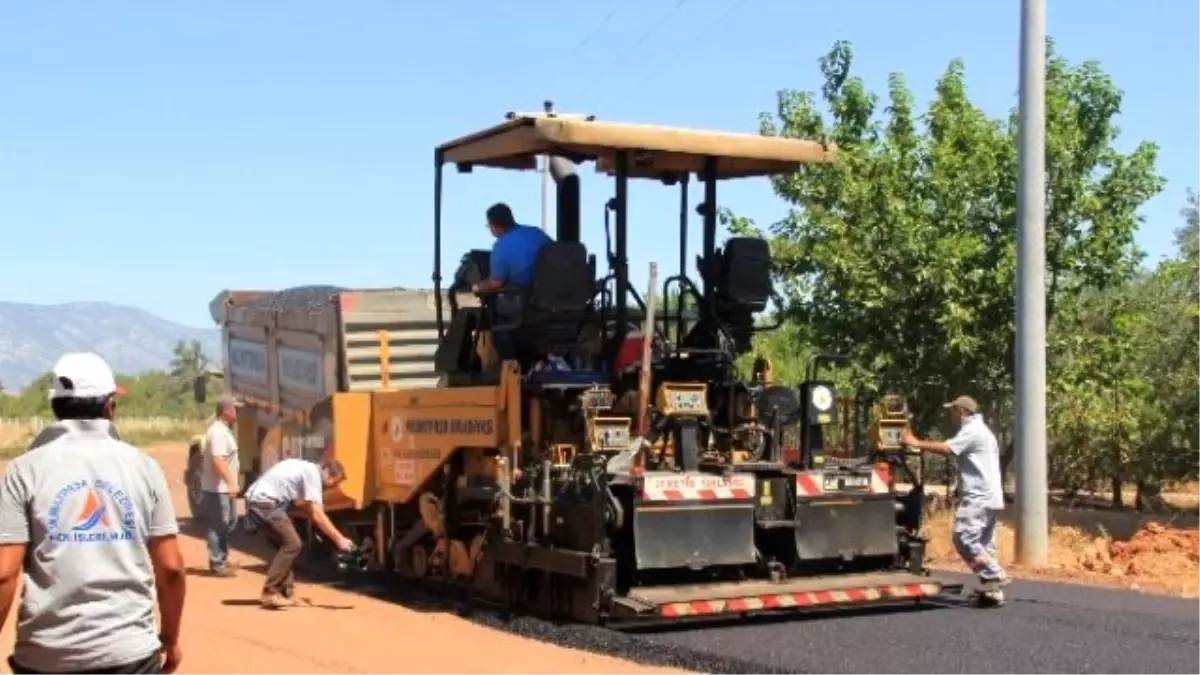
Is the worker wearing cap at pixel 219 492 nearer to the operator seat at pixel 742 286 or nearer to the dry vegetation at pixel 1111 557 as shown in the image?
the operator seat at pixel 742 286

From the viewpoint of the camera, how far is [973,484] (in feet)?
35.7

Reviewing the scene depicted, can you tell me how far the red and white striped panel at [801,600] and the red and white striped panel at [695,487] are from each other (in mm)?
676

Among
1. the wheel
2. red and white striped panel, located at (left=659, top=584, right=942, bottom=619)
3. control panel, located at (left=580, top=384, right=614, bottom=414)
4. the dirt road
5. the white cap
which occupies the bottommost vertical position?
the dirt road

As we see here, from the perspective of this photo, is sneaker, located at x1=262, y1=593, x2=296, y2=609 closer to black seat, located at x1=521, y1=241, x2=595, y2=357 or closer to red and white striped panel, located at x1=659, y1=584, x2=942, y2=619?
black seat, located at x1=521, y1=241, x2=595, y2=357

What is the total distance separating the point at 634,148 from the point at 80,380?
622 centimetres

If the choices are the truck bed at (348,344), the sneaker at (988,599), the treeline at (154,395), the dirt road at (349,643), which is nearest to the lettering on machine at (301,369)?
the truck bed at (348,344)

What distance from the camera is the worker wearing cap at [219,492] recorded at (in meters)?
13.0

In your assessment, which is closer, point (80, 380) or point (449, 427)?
point (80, 380)

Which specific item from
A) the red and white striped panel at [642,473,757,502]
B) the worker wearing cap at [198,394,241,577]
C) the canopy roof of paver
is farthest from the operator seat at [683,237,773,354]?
the worker wearing cap at [198,394,241,577]

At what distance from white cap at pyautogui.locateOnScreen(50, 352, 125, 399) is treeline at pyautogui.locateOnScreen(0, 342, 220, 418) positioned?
127 ft

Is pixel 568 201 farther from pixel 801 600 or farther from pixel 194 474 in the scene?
pixel 194 474

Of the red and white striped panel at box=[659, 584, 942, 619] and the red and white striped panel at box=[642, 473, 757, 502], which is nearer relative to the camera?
the red and white striped panel at box=[659, 584, 942, 619]

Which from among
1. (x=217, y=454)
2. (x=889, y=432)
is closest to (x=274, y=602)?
(x=217, y=454)

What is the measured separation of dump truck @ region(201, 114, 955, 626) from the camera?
948 centimetres
